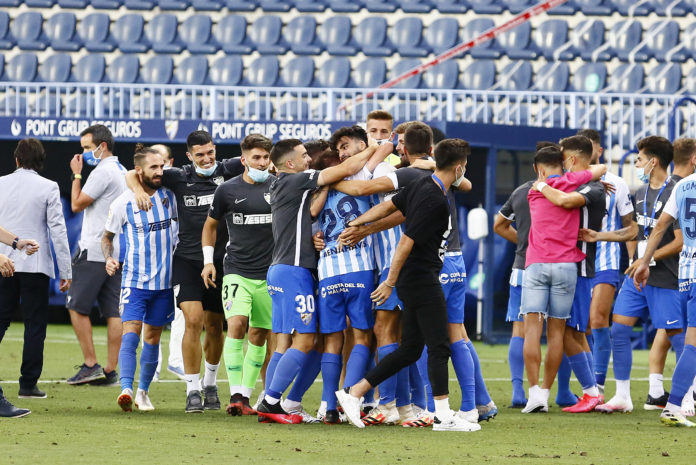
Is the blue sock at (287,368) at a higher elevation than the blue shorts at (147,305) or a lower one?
lower

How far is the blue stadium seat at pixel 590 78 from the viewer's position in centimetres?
2041

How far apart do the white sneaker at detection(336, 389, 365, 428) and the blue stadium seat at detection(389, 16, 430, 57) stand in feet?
47.8

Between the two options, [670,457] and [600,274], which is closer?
[670,457]

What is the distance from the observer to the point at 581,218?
8.46 metres

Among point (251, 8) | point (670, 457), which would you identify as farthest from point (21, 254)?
point (251, 8)

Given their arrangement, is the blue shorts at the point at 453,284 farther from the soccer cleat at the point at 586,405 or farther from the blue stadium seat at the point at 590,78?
the blue stadium seat at the point at 590,78

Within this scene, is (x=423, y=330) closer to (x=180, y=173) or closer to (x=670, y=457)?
(x=670, y=457)

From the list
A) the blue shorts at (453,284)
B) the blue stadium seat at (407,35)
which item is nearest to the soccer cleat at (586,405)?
the blue shorts at (453,284)

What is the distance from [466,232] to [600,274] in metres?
7.48

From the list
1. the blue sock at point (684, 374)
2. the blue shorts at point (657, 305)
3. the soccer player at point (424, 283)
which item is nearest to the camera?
the soccer player at point (424, 283)

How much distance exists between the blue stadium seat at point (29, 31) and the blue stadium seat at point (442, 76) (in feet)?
22.9

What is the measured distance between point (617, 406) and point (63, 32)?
52.1ft

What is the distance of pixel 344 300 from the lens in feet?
24.4

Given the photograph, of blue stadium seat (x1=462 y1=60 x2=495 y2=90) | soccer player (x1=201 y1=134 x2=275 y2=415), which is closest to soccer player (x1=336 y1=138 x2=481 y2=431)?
soccer player (x1=201 y1=134 x2=275 y2=415)
